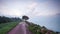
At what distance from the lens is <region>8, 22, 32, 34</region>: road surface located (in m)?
3.24

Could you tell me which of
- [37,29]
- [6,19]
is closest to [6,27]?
[6,19]

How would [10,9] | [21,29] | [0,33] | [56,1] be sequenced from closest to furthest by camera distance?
[0,33] < [21,29] < [10,9] < [56,1]

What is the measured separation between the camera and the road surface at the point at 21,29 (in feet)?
10.6

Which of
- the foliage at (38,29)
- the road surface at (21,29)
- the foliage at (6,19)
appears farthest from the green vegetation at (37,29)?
the foliage at (6,19)

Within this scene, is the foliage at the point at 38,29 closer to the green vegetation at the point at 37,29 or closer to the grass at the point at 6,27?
the green vegetation at the point at 37,29

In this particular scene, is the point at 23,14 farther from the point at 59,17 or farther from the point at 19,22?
the point at 59,17

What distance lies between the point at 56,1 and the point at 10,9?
4.06ft

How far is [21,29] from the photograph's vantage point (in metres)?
3.33

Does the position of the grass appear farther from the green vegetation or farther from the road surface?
the green vegetation

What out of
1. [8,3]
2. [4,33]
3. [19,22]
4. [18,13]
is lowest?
[4,33]

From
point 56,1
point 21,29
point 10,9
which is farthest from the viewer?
point 56,1

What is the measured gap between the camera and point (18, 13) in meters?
3.57

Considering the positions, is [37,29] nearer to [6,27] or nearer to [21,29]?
[21,29]

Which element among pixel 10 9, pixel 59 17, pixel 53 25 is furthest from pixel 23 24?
pixel 59 17
